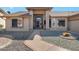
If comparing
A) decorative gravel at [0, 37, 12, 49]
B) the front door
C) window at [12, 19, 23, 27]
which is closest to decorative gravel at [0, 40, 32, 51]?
decorative gravel at [0, 37, 12, 49]

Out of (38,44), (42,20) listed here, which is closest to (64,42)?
(38,44)

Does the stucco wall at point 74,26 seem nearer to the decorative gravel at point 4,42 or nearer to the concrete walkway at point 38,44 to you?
the concrete walkway at point 38,44

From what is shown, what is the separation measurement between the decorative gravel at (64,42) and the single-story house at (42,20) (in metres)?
0.40

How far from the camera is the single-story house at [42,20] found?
9.09 m

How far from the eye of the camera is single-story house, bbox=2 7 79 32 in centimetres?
909

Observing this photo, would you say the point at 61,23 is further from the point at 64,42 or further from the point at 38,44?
the point at 38,44

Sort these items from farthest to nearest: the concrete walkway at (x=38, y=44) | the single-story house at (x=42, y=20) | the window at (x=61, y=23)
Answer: the window at (x=61, y=23), the single-story house at (x=42, y=20), the concrete walkway at (x=38, y=44)

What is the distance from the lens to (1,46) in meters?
9.07

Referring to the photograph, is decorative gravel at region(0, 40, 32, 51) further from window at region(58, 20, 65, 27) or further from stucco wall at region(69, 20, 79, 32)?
stucco wall at region(69, 20, 79, 32)

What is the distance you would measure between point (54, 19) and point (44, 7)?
727 mm

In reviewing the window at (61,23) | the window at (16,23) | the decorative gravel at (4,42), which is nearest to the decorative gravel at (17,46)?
the decorative gravel at (4,42)

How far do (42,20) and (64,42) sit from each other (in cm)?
122
